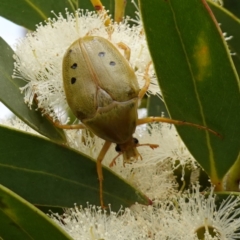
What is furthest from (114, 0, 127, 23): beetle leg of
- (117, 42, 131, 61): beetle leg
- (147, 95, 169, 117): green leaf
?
(147, 95, 169, 117): green leaf

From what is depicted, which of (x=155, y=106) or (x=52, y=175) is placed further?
(x=155, y=106)

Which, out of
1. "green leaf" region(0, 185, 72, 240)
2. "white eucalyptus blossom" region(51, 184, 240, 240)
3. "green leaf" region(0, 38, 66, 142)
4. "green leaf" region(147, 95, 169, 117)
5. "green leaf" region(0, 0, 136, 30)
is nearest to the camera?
"green leaf" region(0, 185, 72, 240)

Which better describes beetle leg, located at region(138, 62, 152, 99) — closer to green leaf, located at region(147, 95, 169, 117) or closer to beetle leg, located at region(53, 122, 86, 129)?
beetle leg, located at region(53, 122, 86, 129)

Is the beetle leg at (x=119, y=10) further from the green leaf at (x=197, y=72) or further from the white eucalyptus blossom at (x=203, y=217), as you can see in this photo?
the white eucalyptus blossom at (x=203, y=217)

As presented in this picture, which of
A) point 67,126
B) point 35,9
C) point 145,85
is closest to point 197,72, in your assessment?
point 145,85

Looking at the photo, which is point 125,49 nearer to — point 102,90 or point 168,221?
point 102,90

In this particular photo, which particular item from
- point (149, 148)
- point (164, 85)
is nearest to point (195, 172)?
point (149, 148)
